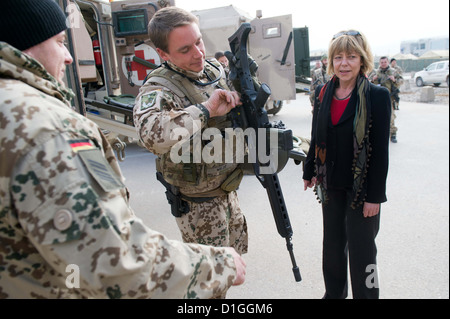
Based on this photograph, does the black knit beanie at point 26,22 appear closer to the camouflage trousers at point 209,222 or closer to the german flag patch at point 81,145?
the german flag patch at point 81,145

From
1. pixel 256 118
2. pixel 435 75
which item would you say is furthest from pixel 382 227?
pixel 435 75

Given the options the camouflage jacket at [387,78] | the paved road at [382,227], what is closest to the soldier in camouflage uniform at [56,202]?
the paved road at [382,227]

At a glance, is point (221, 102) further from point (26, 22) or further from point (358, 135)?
point (26, 22)

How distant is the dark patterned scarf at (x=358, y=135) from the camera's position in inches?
72.6

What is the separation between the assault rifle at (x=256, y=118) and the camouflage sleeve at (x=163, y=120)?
1.12 ft

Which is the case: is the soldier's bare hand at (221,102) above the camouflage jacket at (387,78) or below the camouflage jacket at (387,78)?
above

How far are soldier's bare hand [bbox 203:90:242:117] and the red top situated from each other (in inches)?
24.2

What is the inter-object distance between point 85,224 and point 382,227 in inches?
121

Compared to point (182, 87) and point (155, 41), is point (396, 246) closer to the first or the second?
point (182, 87)

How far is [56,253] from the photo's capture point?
0.74m

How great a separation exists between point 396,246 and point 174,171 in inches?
82.3

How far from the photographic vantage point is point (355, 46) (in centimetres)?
195

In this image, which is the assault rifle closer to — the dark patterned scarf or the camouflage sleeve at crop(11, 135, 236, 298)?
the dark patterned scarf

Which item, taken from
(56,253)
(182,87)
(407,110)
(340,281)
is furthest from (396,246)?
(407,110)
